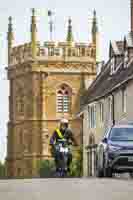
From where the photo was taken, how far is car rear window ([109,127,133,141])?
101 feet

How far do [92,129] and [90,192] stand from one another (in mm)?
50748

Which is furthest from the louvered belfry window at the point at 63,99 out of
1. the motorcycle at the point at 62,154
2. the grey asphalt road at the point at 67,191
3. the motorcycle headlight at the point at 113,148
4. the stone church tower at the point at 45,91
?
the grey asphalt road at the point at 67,191

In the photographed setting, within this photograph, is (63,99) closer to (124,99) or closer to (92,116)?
(92,116)

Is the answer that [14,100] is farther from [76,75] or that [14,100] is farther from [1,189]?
[1,189]

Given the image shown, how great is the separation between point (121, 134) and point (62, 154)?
168 centimetres

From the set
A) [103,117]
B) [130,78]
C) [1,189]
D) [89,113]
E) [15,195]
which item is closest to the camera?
[15,195]

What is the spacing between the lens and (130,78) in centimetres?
5225

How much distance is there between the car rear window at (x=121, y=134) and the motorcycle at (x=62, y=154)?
1.27 metres

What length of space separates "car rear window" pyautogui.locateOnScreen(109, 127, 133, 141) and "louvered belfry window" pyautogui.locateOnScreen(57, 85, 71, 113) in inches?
3167

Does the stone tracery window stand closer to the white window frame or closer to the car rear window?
the white window frame

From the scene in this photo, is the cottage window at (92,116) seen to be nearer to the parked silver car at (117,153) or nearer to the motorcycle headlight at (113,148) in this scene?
the parked silver car at (117,153)

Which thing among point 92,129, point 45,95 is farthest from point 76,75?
point 92,129


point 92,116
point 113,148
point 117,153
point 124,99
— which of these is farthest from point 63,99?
point 117,153

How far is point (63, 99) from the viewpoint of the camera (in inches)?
4422
